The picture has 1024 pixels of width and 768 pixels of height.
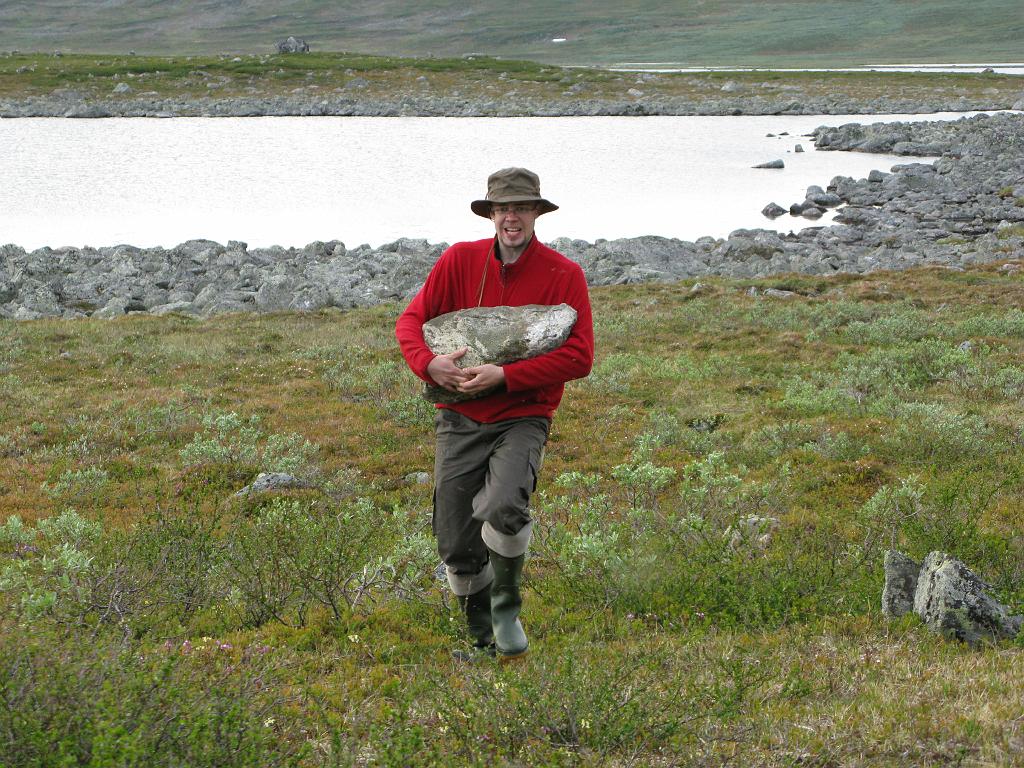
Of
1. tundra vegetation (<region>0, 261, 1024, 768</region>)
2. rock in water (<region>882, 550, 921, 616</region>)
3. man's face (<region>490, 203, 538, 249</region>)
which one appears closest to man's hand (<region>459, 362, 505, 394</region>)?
man's face (<region>490, 203, 538, 249</region>)

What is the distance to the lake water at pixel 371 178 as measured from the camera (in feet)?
128

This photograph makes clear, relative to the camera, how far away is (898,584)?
6.76 m

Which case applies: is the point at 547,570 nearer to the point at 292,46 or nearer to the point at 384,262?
the point at 384,262

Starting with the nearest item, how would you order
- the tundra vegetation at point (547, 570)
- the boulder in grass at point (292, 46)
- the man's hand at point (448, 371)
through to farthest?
the tundra vegetation at point (547, 570) < the man's hand at point (448, 371) < the boulder in grass at point (292, 46)

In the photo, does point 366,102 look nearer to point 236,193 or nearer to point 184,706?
point 236,193

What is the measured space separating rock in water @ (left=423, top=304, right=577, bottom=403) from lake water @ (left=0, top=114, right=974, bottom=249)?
2976 centimetres

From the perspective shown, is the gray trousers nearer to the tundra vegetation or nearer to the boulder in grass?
the tundra vegetation

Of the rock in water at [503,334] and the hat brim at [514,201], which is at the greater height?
the hat brim at [514,201]

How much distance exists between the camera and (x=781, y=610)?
6.94 metres

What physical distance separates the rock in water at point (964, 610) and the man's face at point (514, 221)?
368 cm

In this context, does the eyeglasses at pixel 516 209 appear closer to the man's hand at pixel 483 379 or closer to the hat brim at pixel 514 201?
Result: the hat brim at pixel 514 201

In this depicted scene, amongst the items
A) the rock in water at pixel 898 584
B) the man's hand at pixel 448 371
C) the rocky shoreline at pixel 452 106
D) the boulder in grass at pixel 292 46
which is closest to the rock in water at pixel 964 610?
the rock in water at pixel 898 584

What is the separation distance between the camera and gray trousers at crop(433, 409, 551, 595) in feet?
19.0

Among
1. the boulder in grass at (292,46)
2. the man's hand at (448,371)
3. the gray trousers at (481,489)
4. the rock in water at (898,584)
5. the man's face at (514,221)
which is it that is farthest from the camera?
the boulder in grass at (292,46)
